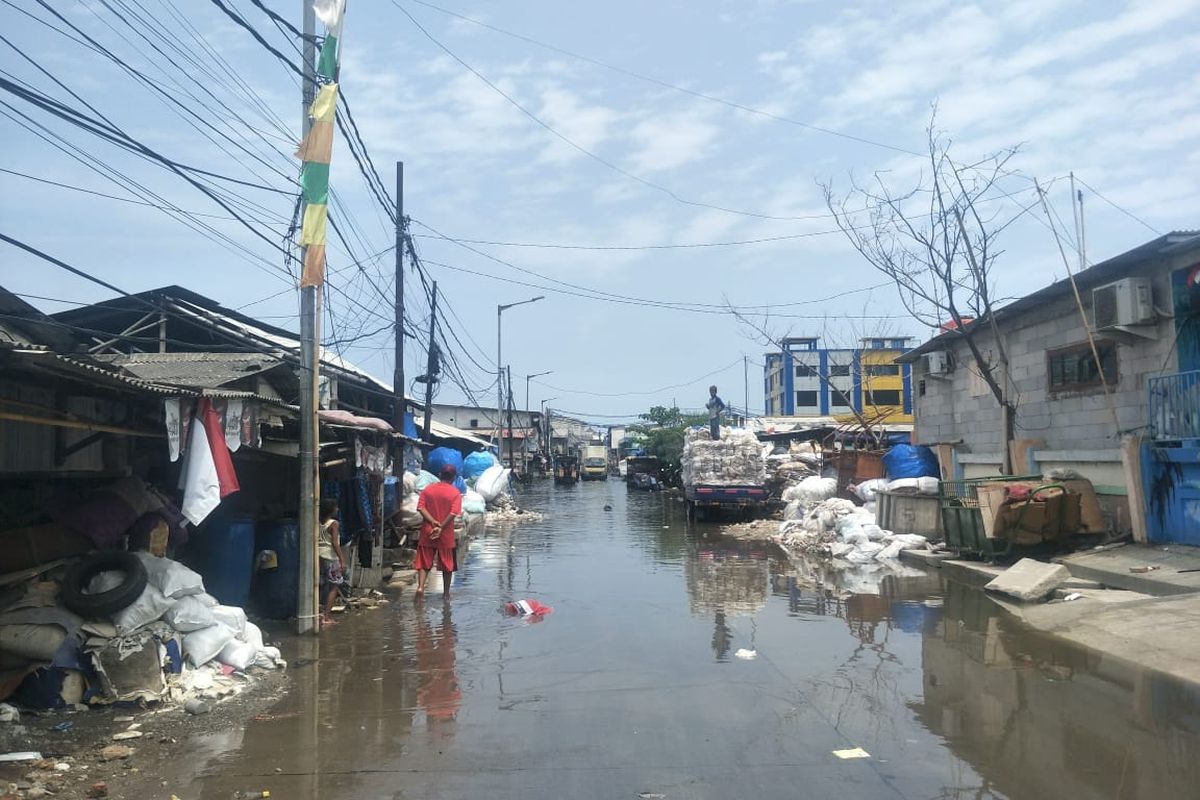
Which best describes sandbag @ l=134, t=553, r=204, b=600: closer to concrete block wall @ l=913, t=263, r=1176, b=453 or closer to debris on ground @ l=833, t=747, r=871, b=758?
debris on ground @ l=833, t=747, r=871, b=758

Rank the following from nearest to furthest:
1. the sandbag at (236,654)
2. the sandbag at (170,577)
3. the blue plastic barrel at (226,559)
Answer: the sandbag at (170,577)
the sandbag at (236,654)
the blue plastic barrel at (226,559)

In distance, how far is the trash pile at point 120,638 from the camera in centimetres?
651

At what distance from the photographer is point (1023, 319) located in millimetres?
17125

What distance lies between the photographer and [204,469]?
309 inches

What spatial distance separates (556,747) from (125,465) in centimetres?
584

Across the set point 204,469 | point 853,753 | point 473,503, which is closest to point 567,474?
point 473,503

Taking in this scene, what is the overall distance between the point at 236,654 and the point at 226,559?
2.22 metres

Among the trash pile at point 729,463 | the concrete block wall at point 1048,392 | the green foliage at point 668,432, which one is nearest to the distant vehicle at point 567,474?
the green foliage at point 668,432

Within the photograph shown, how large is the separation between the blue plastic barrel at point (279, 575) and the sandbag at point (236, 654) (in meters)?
2.33

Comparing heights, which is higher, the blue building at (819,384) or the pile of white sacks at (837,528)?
the blue building at (819,384)

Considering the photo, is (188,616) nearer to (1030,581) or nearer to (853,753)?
(853,753)

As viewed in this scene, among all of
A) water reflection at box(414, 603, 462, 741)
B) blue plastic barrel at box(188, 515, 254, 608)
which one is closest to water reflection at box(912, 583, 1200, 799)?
water reflection at box(414, 603, 462, 741)

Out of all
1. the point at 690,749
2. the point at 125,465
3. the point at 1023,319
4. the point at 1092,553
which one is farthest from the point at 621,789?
the point at 1023,319

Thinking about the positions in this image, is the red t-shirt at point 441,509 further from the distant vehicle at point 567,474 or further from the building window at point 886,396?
the building window at point 886,396
